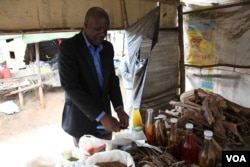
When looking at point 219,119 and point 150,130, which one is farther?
point 219,119

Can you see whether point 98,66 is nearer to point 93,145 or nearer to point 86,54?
point 86,54

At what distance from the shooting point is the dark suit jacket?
156cm

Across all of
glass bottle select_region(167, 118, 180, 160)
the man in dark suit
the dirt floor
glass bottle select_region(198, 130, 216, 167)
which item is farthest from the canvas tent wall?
the dirt floor

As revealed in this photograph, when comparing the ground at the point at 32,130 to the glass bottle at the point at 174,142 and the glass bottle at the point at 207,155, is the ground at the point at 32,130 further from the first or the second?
the glass bottle at the point at 207,155

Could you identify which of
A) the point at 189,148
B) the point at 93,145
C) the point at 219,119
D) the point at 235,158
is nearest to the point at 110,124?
the point at 93,145

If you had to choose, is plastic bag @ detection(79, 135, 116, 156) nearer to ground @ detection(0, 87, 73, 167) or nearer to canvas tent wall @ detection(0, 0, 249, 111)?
canvas tent wall @ detection(0, 0, 249, 111)

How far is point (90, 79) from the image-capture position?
170 cm

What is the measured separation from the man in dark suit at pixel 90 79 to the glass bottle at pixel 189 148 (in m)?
0.42

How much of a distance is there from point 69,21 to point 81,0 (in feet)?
0.91

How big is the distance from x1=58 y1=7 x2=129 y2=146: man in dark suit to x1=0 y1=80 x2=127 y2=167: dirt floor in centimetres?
214

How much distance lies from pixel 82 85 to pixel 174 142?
2.60ft

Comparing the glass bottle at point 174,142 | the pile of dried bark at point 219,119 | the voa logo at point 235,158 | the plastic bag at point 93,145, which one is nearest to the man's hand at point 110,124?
the plastic bag at point 93,145

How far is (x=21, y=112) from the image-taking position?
6.44 metres

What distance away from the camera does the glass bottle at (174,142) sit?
1.33 m
